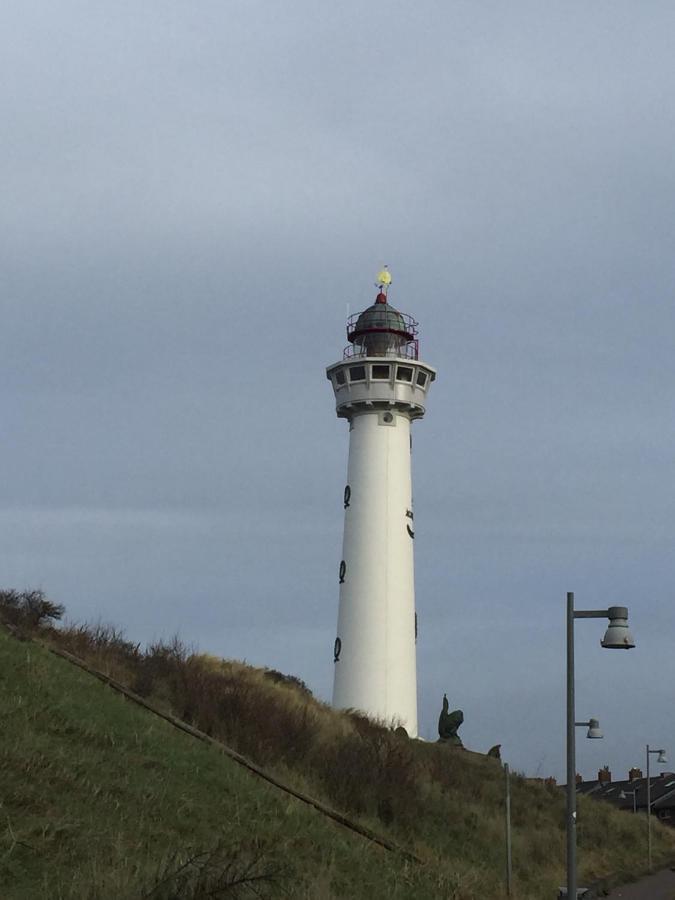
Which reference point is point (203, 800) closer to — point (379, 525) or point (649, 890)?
point (649, 890)

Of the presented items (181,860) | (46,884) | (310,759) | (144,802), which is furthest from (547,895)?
(46,884)

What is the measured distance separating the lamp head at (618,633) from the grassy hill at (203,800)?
4683 millimetres

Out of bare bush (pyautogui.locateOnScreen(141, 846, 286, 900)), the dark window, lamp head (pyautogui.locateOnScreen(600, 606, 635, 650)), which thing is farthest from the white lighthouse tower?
bare bush (pyautogui.locateOnScreen(141, 846, 286, 900))

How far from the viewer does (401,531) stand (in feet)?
159

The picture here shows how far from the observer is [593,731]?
2239cm

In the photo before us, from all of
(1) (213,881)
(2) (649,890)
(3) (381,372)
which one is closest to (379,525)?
(3) (381,372)

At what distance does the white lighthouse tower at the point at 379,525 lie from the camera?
47.0 m

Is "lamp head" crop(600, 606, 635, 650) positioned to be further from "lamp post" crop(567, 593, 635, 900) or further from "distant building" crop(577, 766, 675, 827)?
"distant building" crop(577, 766, 675, 827)

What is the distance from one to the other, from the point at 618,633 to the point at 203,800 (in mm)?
6977

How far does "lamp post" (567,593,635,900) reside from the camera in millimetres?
18953

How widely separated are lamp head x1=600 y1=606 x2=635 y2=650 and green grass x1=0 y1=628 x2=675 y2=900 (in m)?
4.71

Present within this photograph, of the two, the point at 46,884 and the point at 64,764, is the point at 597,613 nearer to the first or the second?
the point at 64,764

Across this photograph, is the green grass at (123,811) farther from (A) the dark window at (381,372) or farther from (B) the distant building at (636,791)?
(B) the distant building at (636,791)

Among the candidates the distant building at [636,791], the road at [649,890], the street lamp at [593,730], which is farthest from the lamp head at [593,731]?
the distant building at [636,791]
